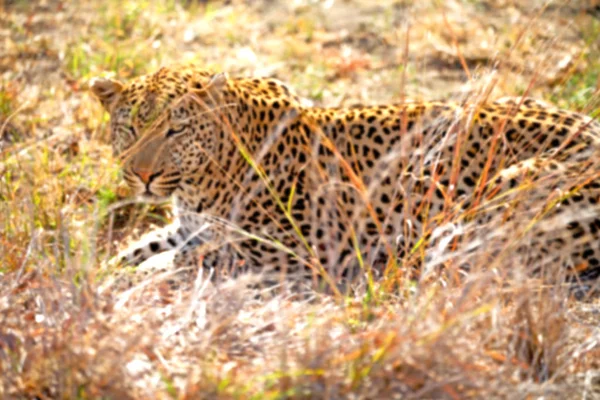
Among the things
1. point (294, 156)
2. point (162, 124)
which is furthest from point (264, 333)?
point (294, 156)

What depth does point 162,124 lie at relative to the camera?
624cm

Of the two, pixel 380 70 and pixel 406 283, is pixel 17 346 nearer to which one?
pixel 406 283

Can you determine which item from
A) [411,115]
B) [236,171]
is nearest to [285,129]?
[236,171]

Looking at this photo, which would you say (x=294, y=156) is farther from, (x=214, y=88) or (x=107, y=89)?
(x=107, y=89)

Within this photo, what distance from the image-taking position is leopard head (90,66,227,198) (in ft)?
20.4

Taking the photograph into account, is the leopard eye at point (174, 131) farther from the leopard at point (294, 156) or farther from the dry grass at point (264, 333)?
the dry grass at point (264, 333)

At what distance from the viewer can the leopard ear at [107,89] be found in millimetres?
6340

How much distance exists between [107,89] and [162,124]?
1.45ft

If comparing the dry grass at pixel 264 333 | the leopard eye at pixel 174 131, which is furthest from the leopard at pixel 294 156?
the dry grass at pixel 264 333

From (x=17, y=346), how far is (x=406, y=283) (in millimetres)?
1695

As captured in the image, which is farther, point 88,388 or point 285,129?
point 285,129

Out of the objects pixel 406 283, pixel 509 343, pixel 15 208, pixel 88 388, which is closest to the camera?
pixel 88 388

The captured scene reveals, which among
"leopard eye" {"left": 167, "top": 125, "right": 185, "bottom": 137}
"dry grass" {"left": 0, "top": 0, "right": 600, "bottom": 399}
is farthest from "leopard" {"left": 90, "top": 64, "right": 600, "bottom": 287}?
"dry grass" {"left": 0, "top": 0, "right": 600, "bottom": 399}

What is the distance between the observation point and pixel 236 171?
6.57m
